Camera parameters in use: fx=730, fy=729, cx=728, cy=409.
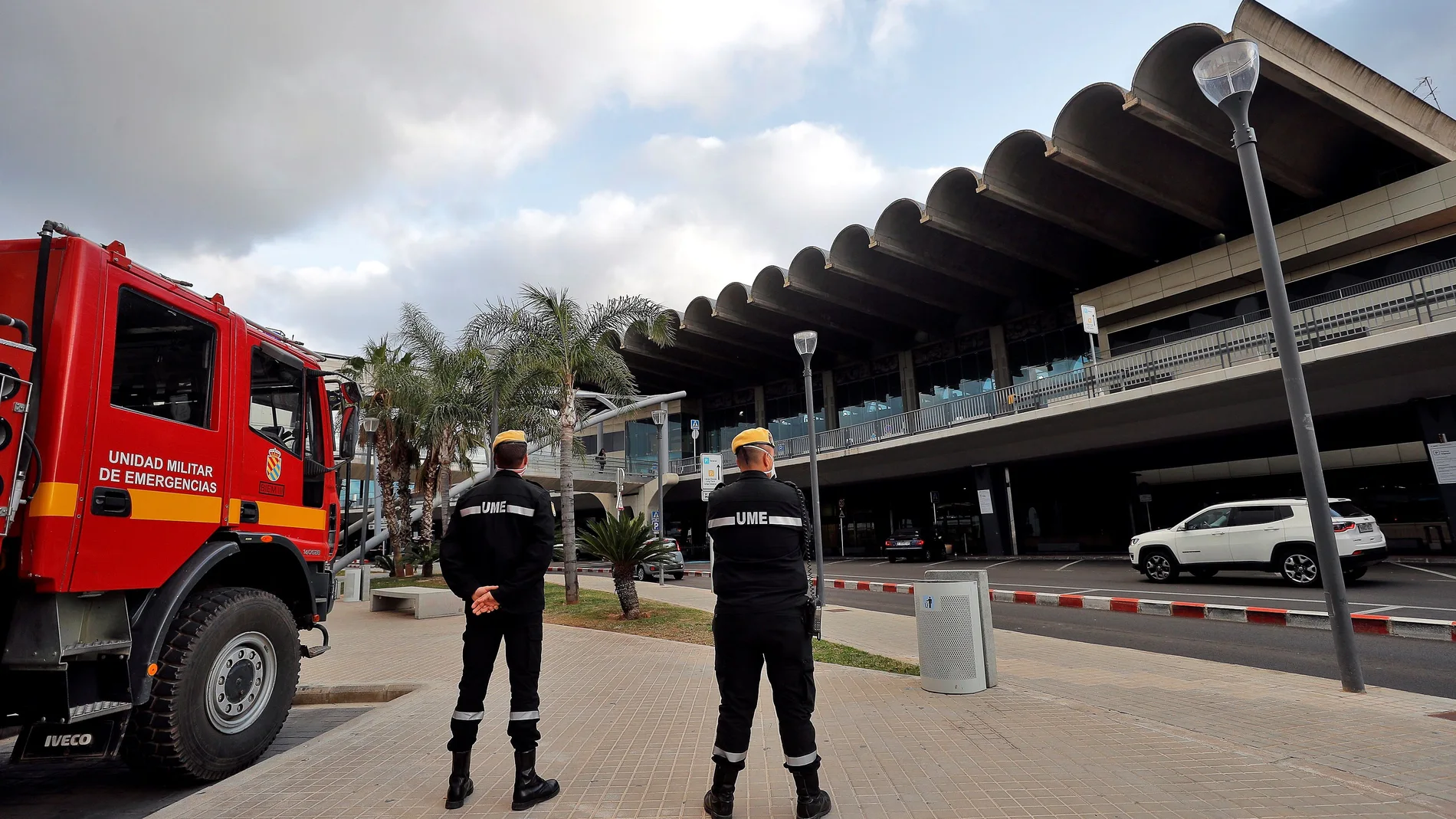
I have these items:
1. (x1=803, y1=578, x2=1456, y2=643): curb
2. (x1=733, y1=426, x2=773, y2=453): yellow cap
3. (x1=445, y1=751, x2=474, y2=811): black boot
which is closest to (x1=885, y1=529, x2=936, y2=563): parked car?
(x1=803, y1=578, x2=1456, y2=643): curb

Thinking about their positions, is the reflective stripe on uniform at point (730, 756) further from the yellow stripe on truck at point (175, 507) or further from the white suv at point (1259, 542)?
the white suv at point (1259, 542)

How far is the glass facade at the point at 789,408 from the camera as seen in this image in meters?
38.3

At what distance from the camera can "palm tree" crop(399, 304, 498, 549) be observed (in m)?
23.3

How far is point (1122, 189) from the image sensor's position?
22281 millimetres

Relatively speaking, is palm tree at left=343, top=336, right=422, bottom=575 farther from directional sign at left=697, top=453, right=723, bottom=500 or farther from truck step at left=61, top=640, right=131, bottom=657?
truck step at left=61, top=640, right=131, bottom=657

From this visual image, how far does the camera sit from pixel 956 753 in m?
4.34

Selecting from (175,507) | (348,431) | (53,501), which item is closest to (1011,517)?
(348,431)

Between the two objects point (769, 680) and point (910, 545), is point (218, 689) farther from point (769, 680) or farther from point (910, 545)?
point (910, 545)

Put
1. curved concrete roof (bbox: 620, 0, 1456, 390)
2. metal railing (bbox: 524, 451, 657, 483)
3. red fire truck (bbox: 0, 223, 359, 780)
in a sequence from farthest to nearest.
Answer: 1. metal railing (bbox: 524, 451, 657, 483)
2. curved concrete roof (bbox: 620, 0, 1456, 390)
3. red fire truck (bbox: 0, 223, 359, 780)

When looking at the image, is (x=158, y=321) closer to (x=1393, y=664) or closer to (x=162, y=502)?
(x=162, y=502)

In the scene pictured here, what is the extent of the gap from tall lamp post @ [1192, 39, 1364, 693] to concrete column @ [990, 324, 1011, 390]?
23833 millimetres

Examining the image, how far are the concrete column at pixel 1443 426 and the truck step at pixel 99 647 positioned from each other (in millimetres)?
22843

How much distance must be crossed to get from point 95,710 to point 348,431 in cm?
289

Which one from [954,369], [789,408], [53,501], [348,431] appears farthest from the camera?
[789,408]
